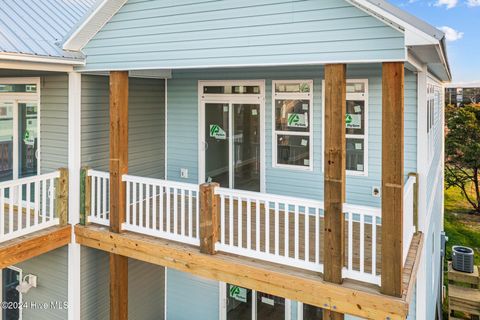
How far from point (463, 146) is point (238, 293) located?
50.4ft

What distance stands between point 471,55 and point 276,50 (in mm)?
46395

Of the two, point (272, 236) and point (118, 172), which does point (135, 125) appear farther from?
point (272, 236)

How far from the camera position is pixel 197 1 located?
549 cm

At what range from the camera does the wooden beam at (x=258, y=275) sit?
14.8 feet

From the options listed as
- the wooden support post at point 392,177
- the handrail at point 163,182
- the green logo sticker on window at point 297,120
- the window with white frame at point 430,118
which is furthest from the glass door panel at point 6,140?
the window with white frame at point 430,118

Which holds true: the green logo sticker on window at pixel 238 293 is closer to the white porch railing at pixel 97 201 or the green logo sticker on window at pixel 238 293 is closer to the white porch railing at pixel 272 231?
the white porch railing at pixel 272 231

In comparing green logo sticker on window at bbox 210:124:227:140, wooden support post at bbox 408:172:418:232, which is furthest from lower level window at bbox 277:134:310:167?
wooden support post at bbox 408:172:418:232

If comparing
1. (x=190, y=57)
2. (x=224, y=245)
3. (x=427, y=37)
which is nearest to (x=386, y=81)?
(x=427, y=37)

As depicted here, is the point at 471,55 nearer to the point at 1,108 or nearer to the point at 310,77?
the point at 310,77

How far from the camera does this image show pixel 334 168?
15.2 ft

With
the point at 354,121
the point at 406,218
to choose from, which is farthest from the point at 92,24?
the point at 406,218

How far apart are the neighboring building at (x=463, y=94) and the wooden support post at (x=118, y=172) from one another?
28548mm

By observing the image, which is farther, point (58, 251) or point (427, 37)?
point (58, 251)

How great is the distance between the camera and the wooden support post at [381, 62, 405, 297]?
425cm
